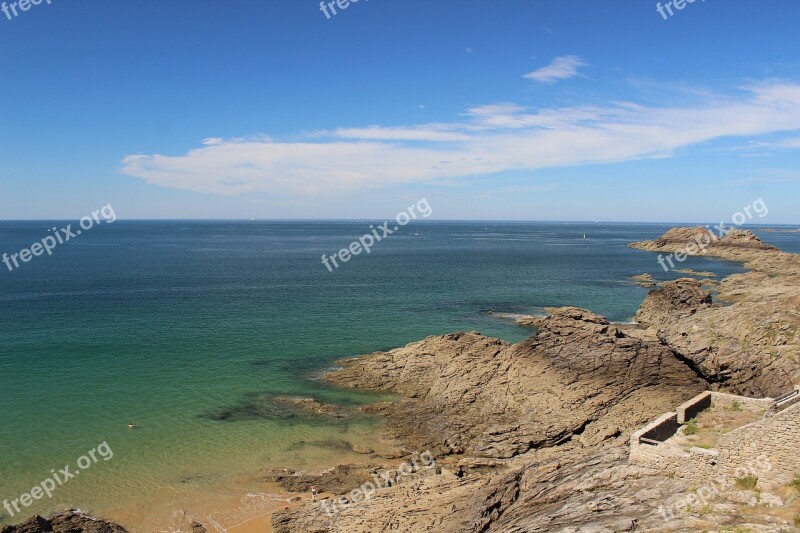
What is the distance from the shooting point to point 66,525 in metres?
23.5

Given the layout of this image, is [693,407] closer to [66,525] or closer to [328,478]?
[328,478]

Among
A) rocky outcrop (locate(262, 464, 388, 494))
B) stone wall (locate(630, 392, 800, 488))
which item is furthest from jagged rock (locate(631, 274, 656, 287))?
stone wall (locate(630, 392, 800, 488))

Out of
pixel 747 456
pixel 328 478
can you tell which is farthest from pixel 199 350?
pixel 747 456

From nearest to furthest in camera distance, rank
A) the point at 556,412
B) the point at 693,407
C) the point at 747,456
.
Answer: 1. the point at 747,456
2. the point at 693,407
3. the point at 556,412

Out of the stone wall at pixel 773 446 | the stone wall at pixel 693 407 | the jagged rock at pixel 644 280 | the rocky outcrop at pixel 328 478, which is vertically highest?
the stone wall at pixel 773 446

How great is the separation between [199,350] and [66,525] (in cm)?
3049

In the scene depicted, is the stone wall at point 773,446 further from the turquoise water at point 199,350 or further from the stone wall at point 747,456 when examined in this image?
the turquoise water at point 199,350

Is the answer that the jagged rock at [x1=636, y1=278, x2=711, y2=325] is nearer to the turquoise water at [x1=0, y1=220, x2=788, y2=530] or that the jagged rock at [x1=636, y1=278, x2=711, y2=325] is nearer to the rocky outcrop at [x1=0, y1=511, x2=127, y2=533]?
the turquoise water at [x1=0, y1=220, x2=788, y2=530]

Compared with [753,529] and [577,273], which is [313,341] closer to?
[753,529]

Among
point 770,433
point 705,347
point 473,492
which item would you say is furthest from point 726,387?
point 473,492

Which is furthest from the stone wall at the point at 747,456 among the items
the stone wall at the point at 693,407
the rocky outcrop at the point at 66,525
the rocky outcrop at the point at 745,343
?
the rocky outcrop at the point at 66,525

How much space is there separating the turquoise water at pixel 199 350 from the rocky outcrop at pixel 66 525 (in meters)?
2.88

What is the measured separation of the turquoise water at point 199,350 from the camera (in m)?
31.7

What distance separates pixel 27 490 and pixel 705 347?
38.9 m
